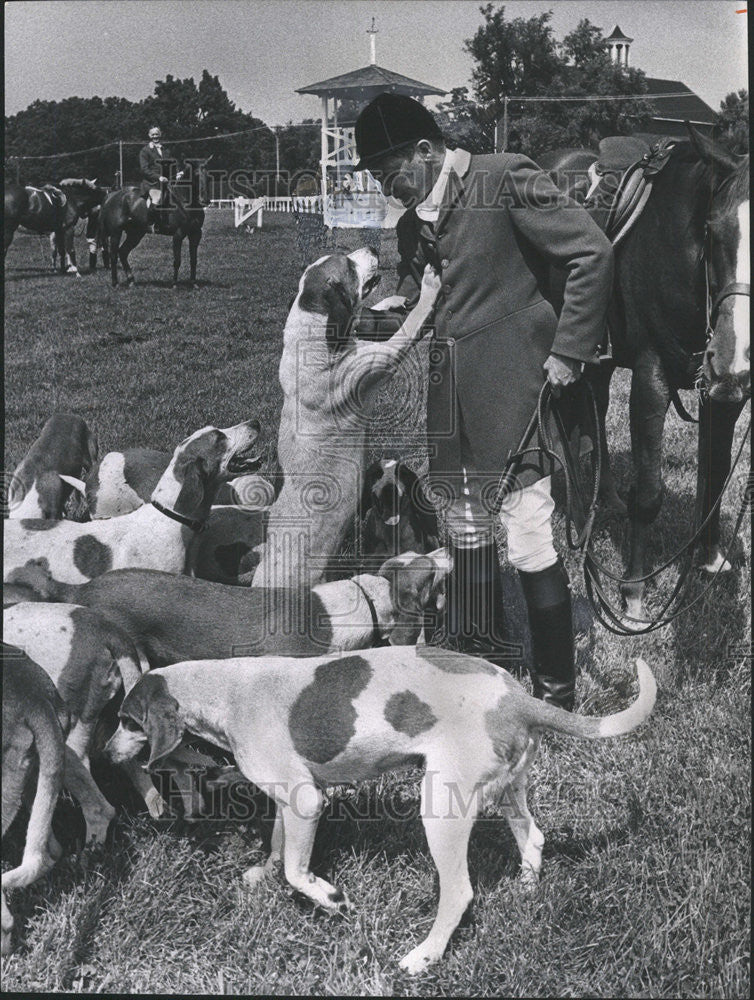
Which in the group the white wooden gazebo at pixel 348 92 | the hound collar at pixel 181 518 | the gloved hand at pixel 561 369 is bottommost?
the hound collar at pixel 181 518

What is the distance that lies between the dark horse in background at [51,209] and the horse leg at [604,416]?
11.5 m

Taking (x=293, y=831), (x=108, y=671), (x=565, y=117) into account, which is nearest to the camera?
(x=293, y=831)

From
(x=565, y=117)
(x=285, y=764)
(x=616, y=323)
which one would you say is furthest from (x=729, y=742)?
(x=565, y=117)

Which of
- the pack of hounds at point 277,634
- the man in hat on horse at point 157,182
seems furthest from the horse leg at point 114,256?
the pack of hounds at point 277,634

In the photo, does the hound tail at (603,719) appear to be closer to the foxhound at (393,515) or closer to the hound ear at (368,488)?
the foxhound at (393,515)

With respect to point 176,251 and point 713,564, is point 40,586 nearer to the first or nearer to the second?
point 713,564

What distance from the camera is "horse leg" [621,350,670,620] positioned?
18.4 ft

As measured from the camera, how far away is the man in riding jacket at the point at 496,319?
4.09 m

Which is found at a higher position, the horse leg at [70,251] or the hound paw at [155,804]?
the horse leg at [70,251]

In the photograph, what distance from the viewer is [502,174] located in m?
4.12

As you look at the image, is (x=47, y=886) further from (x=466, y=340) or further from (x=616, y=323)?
(x=616, y=323)

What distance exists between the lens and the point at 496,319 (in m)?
4.30

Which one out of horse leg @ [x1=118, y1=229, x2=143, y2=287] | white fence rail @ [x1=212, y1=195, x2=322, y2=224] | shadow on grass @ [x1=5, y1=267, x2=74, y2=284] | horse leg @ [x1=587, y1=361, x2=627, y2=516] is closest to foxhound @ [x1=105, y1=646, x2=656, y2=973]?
horse leg @ [x1=587, y1=361, x2=627, y2=516]

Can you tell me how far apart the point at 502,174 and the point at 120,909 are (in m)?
2.98
